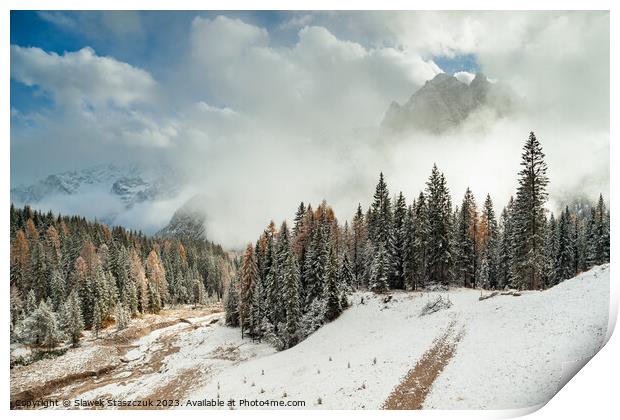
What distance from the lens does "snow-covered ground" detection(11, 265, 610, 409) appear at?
13445mm

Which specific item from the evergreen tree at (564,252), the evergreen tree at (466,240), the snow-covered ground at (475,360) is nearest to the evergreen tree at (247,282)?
the snow-covered ground at (475,360)

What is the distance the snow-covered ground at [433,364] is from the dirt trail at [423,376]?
7cm

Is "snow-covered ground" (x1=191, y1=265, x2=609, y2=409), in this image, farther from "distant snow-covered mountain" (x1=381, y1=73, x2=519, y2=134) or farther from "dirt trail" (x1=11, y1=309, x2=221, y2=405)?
"distant snow-covered mountain" (x1=381, y1=73, x2=519, y2=134)

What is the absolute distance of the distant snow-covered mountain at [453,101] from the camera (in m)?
18.8

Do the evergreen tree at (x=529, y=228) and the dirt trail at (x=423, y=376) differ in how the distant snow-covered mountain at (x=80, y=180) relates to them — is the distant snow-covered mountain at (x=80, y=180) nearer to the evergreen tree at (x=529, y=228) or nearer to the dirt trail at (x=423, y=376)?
the dirt trail at (x=423, y=376)

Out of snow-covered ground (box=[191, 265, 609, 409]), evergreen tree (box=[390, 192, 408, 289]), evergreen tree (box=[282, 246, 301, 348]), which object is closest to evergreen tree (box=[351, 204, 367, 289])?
evergreen tree (box=[390, 192, 408, 289])

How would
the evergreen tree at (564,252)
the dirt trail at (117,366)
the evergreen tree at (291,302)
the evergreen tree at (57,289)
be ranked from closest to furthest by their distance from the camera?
the dirt trail at (117,366)
the evergreen tree at (57,289)
the evergreen tree at (291,302)
the evergreen tree at (564,252)

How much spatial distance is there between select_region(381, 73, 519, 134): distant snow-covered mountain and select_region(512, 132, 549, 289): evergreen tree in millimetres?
5983

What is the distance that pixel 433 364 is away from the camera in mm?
15781

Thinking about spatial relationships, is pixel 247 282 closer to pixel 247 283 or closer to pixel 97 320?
pixel 247 283

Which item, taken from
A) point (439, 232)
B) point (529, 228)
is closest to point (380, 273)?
point (439, 232)

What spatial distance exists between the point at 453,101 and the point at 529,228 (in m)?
13.2

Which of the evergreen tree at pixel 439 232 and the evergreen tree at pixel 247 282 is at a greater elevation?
the evergreen tree at pixel 439 232
